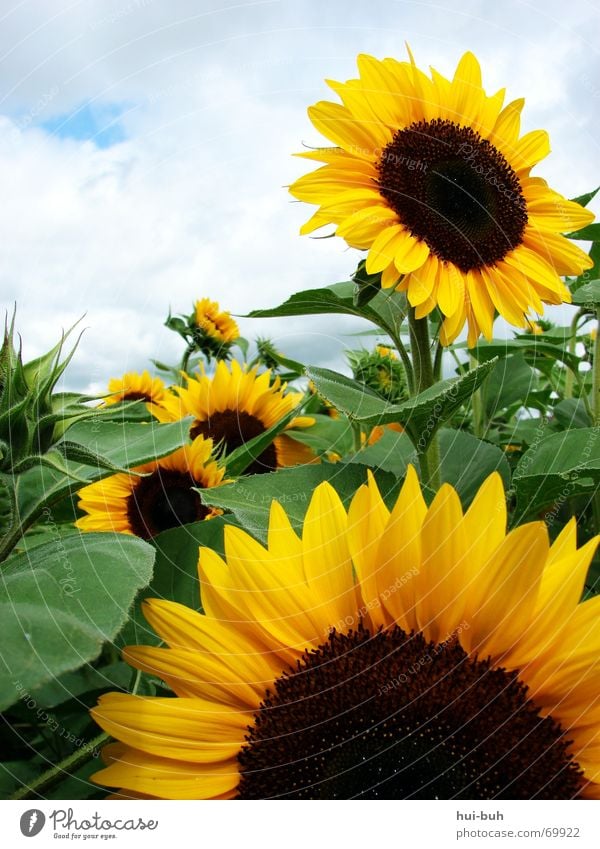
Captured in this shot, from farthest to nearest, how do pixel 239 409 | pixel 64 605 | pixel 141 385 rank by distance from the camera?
pixel 141 385, pixel 239 409, pixel 64 605

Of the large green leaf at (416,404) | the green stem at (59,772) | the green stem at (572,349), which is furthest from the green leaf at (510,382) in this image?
the green stem at (59,772)

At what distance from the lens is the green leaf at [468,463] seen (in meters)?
0.58

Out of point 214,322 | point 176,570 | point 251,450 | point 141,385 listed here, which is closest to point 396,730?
point 176,570

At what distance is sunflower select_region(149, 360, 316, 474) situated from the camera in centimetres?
100

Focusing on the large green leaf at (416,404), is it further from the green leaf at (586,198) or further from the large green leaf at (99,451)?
the green leaf at (586,198)

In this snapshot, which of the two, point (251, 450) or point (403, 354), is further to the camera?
point (251, 450)

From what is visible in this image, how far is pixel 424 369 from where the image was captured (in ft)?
1.89

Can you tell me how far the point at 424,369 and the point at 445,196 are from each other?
147mm

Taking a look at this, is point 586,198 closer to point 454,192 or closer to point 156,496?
point 454,192

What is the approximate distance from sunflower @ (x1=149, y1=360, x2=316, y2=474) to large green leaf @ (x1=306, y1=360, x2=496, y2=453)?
44cm

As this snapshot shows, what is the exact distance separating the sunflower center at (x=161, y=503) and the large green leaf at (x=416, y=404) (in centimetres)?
34

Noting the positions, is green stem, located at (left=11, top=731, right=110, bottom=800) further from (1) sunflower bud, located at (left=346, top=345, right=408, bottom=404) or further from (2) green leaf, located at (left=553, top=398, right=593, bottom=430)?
(1) sunflower bud, located at (left=346, top=345, right=408, bottom=404)

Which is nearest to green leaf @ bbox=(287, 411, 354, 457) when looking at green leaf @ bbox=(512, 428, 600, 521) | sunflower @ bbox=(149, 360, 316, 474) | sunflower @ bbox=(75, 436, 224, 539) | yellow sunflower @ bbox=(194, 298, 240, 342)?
sunflower @ bbox=(149, 360, 316, 474)
